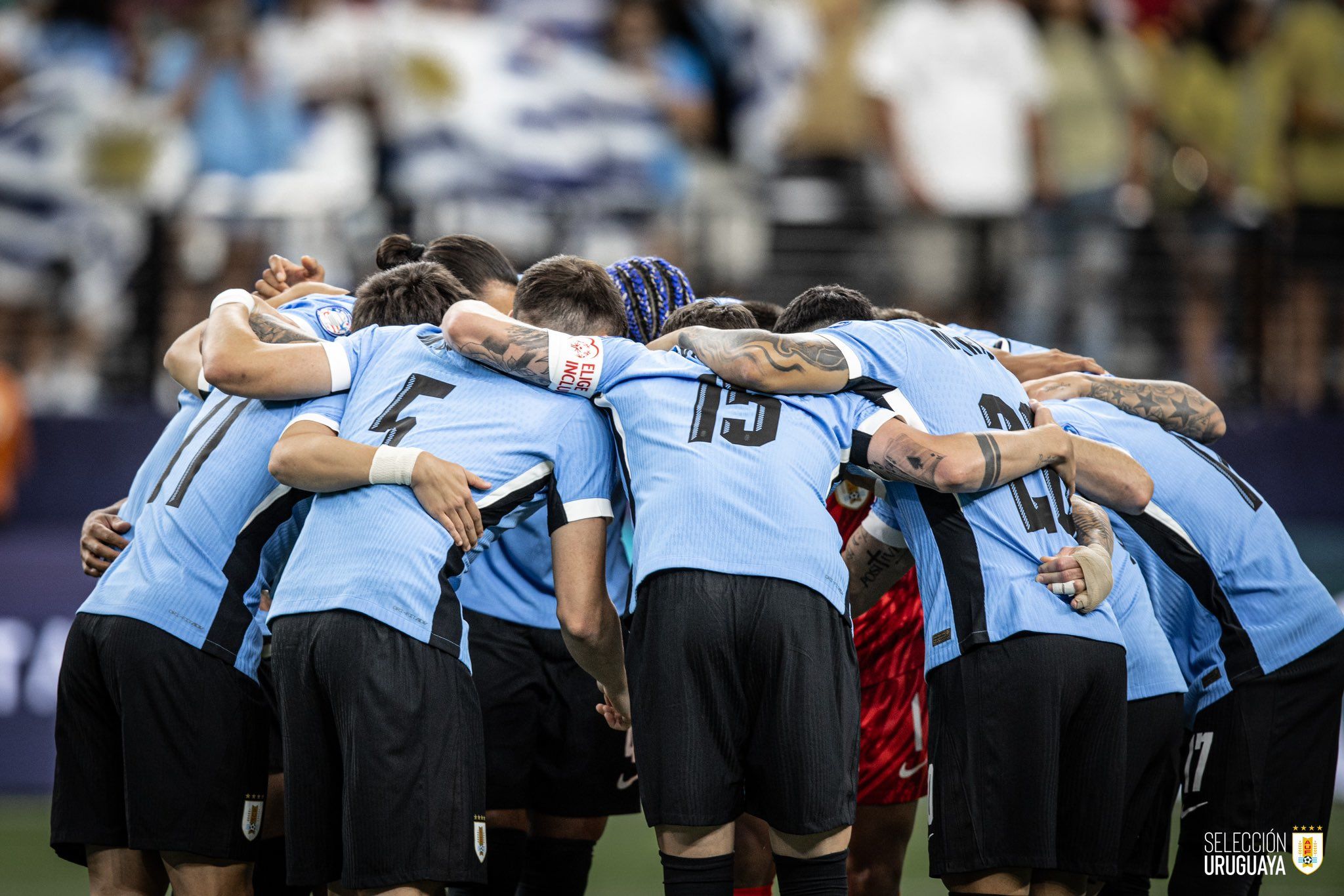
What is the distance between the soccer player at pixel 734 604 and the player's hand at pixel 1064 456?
0.12 meters

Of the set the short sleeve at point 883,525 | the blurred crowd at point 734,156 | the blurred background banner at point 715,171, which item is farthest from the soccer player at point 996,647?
the blurred crowd at point 734,156

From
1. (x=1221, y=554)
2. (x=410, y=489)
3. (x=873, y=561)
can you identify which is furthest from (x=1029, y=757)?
(x=410, y=489)

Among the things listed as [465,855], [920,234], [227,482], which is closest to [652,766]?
[465,855]

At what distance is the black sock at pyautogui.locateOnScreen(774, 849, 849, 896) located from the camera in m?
4.00

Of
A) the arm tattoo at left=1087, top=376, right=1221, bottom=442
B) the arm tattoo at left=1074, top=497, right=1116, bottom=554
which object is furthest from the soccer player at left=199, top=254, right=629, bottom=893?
the arm tattoo at left=1087, top=376, right=1221, bottom=442

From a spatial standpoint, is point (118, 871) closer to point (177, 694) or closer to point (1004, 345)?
point (177, 694)

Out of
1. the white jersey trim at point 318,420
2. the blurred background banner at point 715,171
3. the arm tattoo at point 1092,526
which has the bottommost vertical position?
the arm tattoo at point 1092,526

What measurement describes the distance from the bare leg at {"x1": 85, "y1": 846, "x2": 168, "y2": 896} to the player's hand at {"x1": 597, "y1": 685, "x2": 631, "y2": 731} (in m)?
1.47

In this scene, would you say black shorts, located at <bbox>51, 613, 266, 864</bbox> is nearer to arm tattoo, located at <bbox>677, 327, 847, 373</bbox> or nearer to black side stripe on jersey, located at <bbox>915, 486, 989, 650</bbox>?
arm tattoo, located at <bbox>677, 327, 847, 373</bbox>

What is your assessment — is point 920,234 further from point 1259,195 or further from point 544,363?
point 544,363

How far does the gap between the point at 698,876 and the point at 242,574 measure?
1649 millimetres

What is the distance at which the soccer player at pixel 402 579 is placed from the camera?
378cm

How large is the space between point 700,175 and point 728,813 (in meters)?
8.03

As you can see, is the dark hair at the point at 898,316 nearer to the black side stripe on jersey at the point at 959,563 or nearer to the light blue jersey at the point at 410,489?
the black side stripe on jersey at the point at 959,563
